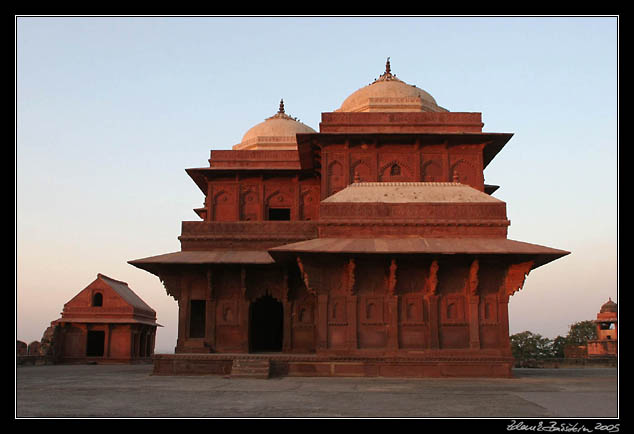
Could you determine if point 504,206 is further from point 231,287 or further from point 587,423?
point 587,423

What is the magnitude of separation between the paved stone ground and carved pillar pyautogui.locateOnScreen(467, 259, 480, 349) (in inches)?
117

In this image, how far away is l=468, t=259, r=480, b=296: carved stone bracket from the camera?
61.2 ft

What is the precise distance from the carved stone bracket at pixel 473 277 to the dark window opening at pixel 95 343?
24.1m

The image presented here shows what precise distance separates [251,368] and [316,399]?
690 centimetres

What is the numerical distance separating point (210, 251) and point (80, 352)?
14455mm

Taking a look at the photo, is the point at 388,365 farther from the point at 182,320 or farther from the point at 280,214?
the point at 280,214

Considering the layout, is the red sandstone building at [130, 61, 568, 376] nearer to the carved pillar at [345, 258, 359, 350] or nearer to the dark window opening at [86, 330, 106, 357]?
the carved pillar at [345, 258, 359, 350]

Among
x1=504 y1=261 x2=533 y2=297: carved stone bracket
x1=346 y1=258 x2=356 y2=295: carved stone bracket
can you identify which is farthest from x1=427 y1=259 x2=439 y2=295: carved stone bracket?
x1=346 y1=258 x2=356 y2=295: carved stone bracket

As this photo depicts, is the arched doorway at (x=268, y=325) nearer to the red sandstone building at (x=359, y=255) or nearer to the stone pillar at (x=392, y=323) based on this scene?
the red sandstone building at (x=359, y=255)

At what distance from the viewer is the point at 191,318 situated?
24.5 metres

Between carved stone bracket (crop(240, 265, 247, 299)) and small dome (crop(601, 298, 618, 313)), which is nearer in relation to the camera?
carved stone bracket (crop(240, 265, 247, 299))

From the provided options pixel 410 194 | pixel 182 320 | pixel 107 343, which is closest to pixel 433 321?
pixel 410 194

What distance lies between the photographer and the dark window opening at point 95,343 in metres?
35.8

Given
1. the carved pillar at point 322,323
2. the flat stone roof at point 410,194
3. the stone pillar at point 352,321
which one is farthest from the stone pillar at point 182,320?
the stone pillar at point 352,321
